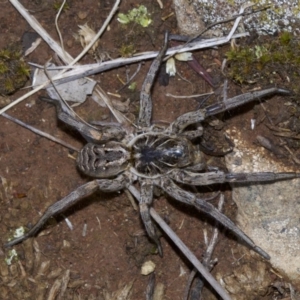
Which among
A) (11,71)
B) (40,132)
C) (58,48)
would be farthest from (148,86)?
(11,71)

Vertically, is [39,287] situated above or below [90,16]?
below

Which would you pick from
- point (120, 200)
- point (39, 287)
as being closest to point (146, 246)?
point (120, 200)

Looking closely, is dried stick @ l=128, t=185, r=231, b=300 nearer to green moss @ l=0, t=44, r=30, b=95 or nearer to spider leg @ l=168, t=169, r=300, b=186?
spider leg @ l=168, t=169, r=300, b=186

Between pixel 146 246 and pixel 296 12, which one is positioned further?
pixel 146 246

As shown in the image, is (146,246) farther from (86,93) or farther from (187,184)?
(86,93)

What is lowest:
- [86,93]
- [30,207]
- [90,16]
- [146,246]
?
[146,246]

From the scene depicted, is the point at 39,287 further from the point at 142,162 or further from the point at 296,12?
the point at 296,12

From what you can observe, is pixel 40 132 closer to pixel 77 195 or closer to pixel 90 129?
pixel 90 129

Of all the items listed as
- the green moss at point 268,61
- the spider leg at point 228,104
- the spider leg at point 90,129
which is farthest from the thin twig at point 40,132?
the green moss at point 268,61
